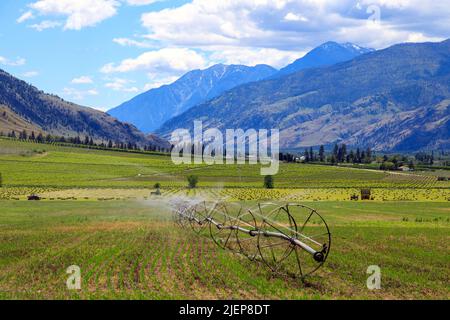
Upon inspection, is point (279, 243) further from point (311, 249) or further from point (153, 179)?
point (153, 179)

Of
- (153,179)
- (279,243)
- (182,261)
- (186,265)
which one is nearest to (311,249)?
(279,243)

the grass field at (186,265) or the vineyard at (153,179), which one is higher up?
the grass field at (186,265)

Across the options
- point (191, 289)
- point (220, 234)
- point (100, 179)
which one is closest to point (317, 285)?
point (191, 289)

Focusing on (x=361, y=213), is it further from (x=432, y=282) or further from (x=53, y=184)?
(x=53, y=184)

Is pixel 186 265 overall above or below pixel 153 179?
above

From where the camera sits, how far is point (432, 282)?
96.5 feet

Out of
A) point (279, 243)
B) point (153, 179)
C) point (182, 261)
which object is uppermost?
point (279, 243)

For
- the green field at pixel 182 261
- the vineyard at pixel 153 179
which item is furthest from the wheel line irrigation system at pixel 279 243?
the vineyard at pixel 153 179

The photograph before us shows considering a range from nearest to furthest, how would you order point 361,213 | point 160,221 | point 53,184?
point 160,221
point 361,213
point 53,184

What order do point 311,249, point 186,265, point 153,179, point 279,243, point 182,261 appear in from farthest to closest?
point 153,179, point 182,261, point 279,243, point 186,265, point 311,249

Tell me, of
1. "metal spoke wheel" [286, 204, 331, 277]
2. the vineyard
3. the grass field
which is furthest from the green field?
the vineyard

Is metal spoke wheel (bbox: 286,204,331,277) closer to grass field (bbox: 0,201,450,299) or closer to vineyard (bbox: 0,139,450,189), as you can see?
grass field (bbox: 0,201,450,299)

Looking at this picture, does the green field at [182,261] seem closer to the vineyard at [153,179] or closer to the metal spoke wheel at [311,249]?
the metal spoke wheel at [311,249]
